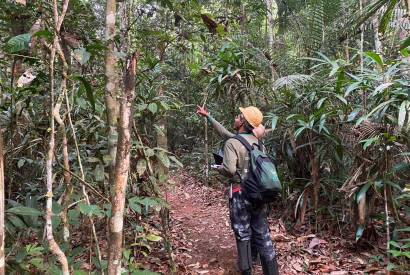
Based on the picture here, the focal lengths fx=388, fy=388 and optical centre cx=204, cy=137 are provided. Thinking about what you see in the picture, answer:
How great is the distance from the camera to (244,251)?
3.72 metres

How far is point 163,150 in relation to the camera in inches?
154

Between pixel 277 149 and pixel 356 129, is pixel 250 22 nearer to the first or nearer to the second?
pixel 277 149

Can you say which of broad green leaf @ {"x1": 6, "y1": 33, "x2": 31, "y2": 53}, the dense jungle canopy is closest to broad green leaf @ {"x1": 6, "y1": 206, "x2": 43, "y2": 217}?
the dense jungle canopy

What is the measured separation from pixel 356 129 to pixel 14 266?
3472 mm

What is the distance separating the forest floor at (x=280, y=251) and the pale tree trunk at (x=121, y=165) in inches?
82.0

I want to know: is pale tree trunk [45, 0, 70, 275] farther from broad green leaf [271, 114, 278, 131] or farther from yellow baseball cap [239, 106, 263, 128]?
broad green leaf [271, 114, 278, 131]

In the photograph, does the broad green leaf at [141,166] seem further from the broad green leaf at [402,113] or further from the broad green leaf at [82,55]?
the broad green leaf at [402,113]

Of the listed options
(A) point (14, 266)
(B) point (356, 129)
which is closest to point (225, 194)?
(B) point (356, 129)

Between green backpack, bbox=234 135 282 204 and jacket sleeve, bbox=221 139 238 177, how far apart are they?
0.41 ft

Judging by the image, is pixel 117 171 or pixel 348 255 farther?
pixel 348 255

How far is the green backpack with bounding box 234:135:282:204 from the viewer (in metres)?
3.58

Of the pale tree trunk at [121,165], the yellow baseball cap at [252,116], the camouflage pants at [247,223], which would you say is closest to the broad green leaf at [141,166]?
the camouflage pants at [247,223]

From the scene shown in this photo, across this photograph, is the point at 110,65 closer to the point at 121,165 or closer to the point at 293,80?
the point at 121,165

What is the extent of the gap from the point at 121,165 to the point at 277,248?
Result: 10.4 feet
